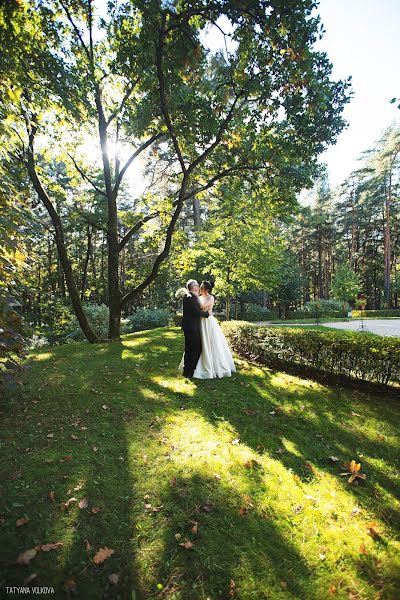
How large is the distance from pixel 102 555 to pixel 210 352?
5.20 m

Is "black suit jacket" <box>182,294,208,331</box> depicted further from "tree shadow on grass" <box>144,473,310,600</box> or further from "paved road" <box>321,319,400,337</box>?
"paved road" <box>321,319,400,337</box>

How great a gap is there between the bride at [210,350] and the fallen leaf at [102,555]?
16.2 ft

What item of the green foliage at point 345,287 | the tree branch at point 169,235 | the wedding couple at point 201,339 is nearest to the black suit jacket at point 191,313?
the wedding couple at point 201,339

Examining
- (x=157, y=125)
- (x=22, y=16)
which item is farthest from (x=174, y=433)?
(x=157, y=125)

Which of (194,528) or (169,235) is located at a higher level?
(169,235)

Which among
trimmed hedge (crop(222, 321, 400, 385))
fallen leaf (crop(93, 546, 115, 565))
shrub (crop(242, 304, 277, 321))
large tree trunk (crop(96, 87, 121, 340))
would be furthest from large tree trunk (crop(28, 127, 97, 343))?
shrub (crop(242, 304, 277, 321))

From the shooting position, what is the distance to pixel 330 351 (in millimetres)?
6625

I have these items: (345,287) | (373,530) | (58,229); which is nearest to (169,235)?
(58,229)

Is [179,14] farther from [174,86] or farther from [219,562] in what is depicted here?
[219,562]

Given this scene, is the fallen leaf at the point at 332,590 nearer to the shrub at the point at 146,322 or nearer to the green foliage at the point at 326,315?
the shrub at the point at 146,322

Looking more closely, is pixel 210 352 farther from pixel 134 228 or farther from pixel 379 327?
pixel 379 327

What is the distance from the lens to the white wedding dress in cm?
735

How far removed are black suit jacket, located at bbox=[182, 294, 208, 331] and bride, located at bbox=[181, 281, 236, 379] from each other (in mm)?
154

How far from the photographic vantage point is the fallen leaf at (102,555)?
2375 millimetres
